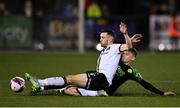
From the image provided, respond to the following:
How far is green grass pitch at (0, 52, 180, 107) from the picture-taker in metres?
13.5

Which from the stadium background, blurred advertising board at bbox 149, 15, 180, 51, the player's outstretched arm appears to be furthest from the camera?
blurred advertising board at bbox 149, 15, 180, 51

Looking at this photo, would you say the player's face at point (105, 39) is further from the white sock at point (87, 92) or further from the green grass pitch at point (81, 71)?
the green grass pitch at point (81, 71)

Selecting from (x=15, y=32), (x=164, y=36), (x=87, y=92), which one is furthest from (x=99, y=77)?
(x=164, y=36)

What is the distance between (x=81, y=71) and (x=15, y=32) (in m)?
10.9

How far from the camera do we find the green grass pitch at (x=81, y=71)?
44.3 ft

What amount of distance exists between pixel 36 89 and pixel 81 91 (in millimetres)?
831

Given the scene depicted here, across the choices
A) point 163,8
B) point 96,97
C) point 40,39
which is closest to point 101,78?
point 96,97

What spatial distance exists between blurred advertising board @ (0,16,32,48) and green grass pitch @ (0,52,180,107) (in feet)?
4.87

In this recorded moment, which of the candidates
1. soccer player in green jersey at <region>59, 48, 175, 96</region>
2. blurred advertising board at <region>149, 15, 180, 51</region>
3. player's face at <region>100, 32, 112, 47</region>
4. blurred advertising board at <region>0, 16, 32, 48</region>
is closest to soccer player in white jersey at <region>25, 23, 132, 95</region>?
player's face at <region>100, 32, 112, 47</region>

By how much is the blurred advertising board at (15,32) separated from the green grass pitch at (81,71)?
58.5 inches

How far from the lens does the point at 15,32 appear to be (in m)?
31.8

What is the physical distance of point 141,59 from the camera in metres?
26.9

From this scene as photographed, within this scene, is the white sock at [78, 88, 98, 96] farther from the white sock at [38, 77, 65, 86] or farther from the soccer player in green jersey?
the white sock at [38, 77, 65, 86]

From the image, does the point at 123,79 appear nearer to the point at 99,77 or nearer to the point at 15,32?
the point at 99,77
